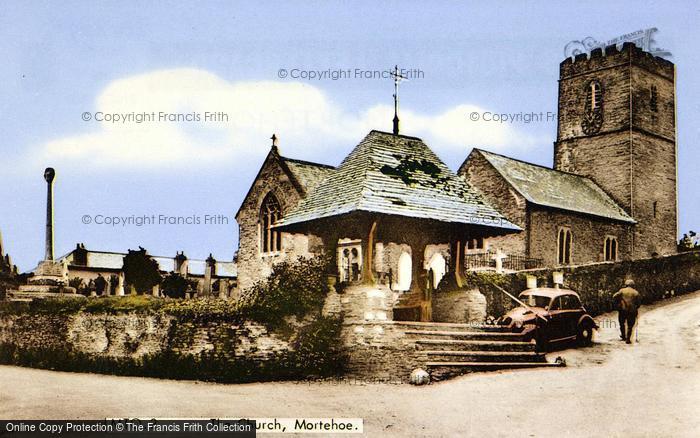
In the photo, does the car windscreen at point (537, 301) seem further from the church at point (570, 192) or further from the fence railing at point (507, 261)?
the fence railing at point (507, 261)

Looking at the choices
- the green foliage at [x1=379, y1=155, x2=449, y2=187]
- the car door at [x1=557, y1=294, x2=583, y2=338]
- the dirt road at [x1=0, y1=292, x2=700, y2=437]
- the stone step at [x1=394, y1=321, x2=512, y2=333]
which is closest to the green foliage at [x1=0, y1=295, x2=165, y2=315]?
the dirt road at [x1=0, y1=292, x2=700, y2=437]

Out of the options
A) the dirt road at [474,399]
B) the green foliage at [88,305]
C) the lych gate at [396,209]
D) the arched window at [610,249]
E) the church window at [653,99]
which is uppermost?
the church window at [653,99]

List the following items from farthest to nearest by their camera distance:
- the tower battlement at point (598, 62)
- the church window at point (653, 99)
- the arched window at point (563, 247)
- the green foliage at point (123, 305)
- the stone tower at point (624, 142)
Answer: the arched window at point (563, 247) → the stone tower at point (624, 142) → the church window at point (653, 99) → the tower battlement at point (598, 62) → the green foliage at point (123, 305)

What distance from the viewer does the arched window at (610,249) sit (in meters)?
27.6

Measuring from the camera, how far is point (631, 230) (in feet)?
96.8

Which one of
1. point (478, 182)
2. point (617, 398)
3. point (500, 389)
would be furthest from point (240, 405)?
point (478, 182)

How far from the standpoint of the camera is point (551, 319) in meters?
16.4

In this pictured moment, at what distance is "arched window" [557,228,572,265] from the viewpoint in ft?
87.7

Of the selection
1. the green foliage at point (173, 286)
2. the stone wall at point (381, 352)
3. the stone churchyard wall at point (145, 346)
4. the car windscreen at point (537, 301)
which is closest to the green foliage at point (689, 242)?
the car windscreen at point (537, 301)

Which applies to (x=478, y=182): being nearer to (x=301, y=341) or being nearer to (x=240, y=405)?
(x=301, y=341)

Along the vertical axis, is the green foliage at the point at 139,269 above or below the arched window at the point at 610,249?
below

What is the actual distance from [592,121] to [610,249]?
19.0 ft

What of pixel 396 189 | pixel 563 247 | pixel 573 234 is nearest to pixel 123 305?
pixel 396 189

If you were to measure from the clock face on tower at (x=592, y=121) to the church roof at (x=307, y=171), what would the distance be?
36.1 feet
